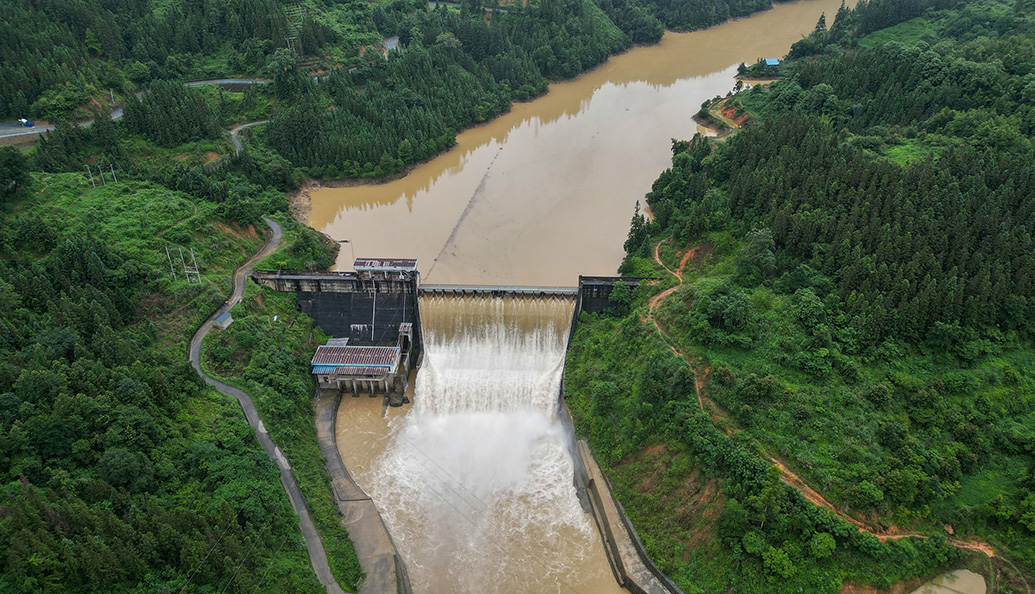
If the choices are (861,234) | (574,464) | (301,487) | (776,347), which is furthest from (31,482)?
(861,234)

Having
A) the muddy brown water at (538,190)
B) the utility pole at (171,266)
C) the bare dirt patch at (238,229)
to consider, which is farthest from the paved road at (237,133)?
the utility pole at (171,266)

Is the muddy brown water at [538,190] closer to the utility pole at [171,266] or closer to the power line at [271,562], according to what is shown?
the utility pole at [171,266]

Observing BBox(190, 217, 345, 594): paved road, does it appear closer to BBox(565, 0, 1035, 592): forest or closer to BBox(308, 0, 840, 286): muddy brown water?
BBox(308, 0, 840, 286): muddy brown water

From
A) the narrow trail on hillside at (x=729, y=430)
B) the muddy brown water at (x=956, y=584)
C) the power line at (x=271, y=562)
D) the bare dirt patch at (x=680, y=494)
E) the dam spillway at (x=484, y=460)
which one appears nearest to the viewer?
the power line at (x=271, y=562)

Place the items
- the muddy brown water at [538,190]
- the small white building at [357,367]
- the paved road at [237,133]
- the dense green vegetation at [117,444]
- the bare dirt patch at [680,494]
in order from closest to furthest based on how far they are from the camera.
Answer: the dense green vegetation at [117,444] < the bare dirt patch at [680,494] < the small white building at [357,367] < the muddy brown water at [538,190] < the paved road at [237,133]

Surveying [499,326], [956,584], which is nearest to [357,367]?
[499,326]

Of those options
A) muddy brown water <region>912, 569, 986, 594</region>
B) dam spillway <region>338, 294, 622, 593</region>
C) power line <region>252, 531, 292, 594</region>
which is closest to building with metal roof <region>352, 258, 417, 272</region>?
dam spillway <region>338, 294, 622, 593</region>

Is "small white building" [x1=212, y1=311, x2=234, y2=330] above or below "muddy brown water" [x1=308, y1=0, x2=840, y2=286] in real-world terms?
below
